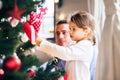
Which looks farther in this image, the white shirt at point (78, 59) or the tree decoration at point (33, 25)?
the white shirt at point (78, 59)

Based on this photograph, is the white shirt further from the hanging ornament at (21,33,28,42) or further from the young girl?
the hanging ornament at (21,33,28,42)

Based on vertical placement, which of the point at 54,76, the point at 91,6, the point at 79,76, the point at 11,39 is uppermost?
the point at 91,6

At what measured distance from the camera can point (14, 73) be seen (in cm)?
71

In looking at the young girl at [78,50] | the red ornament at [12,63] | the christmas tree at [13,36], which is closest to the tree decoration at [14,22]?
the christmas tree at [13,36]

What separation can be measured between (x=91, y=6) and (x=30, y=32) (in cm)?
191

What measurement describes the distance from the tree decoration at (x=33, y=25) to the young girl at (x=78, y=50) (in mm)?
357

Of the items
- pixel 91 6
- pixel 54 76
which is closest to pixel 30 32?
pixel 54 76

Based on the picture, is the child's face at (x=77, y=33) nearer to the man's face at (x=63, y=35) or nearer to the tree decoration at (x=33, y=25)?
the man's face at (x=63, y=35)

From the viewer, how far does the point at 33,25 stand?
0.91 metres

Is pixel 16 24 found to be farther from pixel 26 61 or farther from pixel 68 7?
pixel 68 7

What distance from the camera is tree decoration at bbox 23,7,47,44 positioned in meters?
0.79

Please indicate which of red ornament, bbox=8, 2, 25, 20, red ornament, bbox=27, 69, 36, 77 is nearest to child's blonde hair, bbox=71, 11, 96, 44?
red ornament, bbox=27, 69, 36, 77

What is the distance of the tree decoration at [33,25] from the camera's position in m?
0.79

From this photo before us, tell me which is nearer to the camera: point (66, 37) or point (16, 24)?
point (16, 24)
